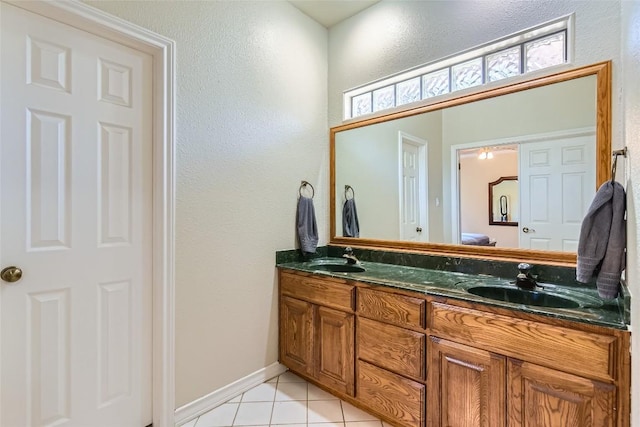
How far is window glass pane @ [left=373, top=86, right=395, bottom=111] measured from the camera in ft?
7.73

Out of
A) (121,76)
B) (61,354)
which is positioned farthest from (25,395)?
(121,76)

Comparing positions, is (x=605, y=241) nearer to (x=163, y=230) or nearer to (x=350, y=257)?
(x=350, y=257)

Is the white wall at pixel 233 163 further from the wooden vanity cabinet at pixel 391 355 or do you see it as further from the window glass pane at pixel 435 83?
the window glass pane at pixel 435 83

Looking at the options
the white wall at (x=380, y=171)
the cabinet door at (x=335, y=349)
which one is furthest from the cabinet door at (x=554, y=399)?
the white wall at (x=380, y=171)

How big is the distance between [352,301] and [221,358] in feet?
3.05

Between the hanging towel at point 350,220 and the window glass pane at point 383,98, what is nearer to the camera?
the window glass pane at point 383,98

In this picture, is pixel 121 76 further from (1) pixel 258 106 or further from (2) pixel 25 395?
(2) pixel 25 395

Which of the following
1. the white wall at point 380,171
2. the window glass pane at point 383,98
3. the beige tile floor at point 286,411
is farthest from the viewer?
the window glass pane at point 383,98

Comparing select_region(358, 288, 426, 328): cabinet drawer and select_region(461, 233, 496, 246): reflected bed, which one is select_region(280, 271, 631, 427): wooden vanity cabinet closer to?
select_region(358, 288, 426, 328): cabinet drawer

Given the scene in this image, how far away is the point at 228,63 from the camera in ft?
6.70

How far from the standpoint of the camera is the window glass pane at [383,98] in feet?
7.73

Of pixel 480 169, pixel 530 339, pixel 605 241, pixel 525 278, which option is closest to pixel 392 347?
pixel 530 339

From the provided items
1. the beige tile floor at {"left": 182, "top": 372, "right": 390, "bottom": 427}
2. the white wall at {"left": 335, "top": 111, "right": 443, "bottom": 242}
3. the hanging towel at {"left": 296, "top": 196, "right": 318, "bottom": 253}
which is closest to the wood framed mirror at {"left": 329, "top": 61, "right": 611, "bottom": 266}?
the white wall at {"left": 335, "top": 111, "right": 443, "bottom": 242}

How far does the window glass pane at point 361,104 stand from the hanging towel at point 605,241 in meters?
1.64
